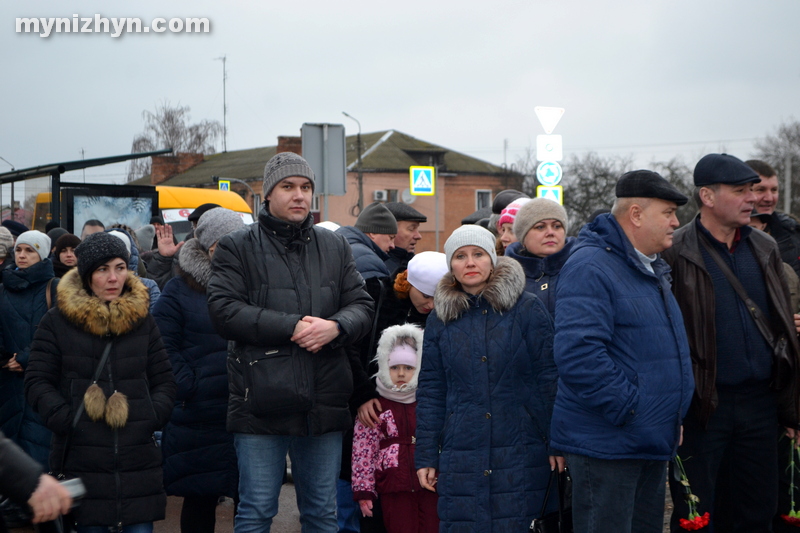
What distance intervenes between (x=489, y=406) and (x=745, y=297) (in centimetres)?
151

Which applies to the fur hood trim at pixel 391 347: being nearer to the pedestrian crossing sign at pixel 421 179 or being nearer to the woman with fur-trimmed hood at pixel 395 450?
the woman with fur-trimmed hood at pixel 395 450

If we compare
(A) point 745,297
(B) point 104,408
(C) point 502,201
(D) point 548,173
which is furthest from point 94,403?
(D) point 548,173

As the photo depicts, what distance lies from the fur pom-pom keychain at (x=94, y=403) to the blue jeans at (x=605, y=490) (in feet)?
7.61

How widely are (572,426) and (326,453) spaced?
1.25m

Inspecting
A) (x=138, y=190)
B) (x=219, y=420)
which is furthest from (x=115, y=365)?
(x=138, y=190)

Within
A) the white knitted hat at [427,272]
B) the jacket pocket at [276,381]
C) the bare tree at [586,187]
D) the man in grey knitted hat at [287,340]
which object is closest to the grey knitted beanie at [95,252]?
the man in grey knitted hat at [287,340]

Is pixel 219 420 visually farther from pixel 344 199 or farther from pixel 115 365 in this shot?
pixel 344 199

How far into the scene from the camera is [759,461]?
14.2 ft

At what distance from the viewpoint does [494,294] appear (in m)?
3.90

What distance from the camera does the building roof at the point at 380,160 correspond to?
52.7m

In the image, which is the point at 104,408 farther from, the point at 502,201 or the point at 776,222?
the point at 776,222

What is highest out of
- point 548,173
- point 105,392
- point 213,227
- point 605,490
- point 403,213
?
point 548,173

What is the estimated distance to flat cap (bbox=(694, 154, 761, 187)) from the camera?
425 cm

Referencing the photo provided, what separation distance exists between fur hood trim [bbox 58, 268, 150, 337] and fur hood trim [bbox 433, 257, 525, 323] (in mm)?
1634
